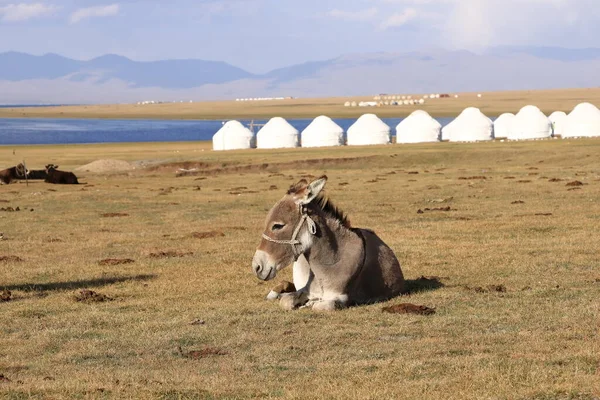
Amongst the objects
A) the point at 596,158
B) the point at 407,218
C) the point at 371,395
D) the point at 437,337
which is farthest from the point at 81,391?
the point at 596,158

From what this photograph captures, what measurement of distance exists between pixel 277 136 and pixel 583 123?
3120cm

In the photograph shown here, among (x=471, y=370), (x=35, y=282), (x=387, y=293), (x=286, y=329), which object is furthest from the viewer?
(x=35, y=282)

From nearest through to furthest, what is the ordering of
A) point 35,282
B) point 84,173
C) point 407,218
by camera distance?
point 35,282, point 407,218, point 84,173

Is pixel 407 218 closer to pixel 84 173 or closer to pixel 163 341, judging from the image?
pixel 163 341

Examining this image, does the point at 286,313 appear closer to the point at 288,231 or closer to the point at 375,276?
the point at 288,231

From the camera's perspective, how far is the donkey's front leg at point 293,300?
14.1 metres

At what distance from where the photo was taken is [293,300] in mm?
14156

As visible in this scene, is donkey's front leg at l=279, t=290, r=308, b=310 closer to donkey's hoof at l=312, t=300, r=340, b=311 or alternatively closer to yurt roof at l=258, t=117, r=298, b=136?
donkey's hoof at l=312, t=300, r=340, b=311

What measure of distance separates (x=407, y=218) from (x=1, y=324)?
15.7 metres

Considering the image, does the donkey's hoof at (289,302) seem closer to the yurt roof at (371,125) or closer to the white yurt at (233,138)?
the white yurt at (233,138)

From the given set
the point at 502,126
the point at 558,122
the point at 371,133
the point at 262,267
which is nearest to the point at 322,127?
the point at 371,133

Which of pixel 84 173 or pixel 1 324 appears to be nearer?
pixel 1 324

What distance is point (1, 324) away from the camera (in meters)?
13.9

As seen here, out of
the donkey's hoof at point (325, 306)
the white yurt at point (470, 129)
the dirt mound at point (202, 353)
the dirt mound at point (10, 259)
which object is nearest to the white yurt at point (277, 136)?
Result: the white yurt at point (470, 129)
